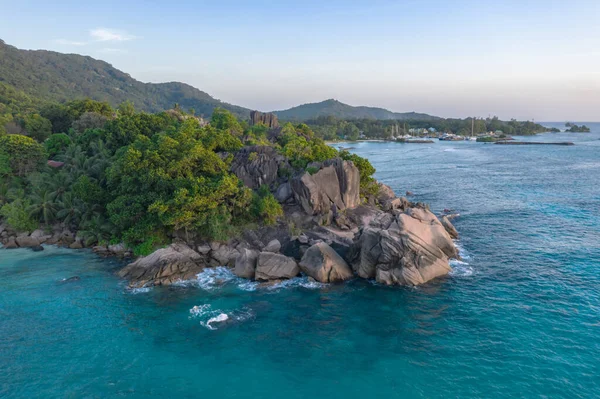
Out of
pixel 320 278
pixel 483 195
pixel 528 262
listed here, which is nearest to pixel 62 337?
pixel 320 278

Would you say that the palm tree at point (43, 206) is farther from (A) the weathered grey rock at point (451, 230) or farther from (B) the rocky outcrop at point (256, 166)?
(A) the weathered grey rock at point (451, 230)

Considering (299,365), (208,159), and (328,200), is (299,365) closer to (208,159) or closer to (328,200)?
(328,200)

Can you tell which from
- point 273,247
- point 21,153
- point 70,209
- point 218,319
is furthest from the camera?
point 21,153

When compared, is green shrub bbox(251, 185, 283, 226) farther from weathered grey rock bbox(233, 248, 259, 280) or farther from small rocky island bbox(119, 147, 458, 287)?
weathered grey rock bbox(233, 248, 259, 280)

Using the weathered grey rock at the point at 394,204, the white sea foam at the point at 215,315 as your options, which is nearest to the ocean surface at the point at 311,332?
the white sea foam at the point at 215,315

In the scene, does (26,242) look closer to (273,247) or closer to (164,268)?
(164,268)

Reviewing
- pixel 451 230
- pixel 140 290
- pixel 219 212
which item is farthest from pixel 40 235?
pixel 451 230

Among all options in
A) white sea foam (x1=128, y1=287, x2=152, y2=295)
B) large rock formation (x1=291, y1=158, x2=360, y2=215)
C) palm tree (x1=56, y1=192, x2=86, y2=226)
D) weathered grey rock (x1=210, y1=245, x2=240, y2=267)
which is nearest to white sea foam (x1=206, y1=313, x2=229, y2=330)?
white sea foam (x1=128, y1=287, x2=152, y2=295)
